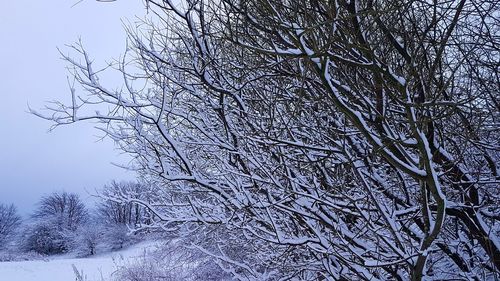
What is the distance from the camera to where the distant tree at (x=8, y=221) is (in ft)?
143

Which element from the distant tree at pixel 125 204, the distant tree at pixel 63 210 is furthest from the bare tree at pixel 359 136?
the distant tree at pixel 63 210

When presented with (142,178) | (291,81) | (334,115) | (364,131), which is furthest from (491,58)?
(142,178)

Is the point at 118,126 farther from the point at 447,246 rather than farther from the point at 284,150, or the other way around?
the point at 447,246

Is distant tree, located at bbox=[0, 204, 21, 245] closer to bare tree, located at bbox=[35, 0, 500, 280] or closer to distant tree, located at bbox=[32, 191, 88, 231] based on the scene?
distant tree, located at bbox=[32, 191, 88, 231]

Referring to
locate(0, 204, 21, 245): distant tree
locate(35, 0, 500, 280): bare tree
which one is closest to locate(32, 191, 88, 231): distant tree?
locate(0, 204, 21, 245): distant tree

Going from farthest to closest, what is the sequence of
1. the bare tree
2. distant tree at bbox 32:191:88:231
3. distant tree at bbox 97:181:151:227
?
distant tree at bbox 32:191:88:231 → distant tree at bbox 97:181:151:227 → the bare tree

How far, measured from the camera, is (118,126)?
383 cm

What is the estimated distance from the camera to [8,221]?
153 ft

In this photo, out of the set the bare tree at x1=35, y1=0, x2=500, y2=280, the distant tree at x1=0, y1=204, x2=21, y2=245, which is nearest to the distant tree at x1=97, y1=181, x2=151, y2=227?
the bare tree at x1=35, y1=0, x2=500, y2=280

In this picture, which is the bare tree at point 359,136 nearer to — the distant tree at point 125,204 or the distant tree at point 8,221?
the distant tree at point 125,204

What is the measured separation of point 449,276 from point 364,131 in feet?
7.19

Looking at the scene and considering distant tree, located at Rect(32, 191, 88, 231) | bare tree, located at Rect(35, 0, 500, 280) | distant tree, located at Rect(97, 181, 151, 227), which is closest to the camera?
bare tree, located at Rect(35, 0, 500, 280)

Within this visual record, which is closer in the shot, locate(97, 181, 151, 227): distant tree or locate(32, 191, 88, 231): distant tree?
locate(97, 181, 151, 227): distant tree

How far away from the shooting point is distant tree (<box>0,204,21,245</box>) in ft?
143
